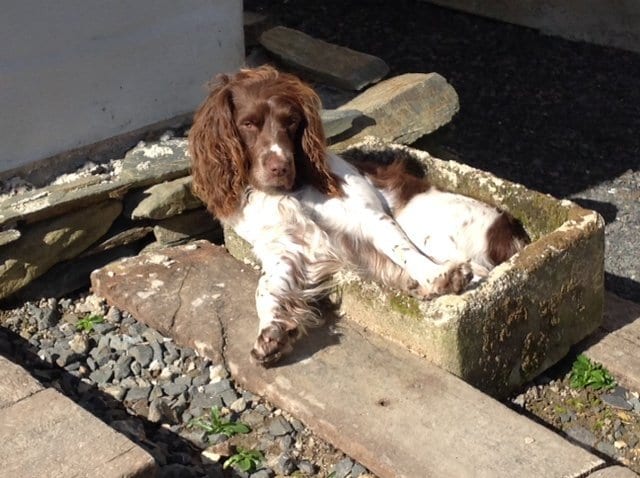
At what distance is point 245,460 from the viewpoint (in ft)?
11.8

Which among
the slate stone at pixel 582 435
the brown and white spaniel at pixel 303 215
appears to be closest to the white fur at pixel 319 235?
the brown and white spaniel at pixel 303 215

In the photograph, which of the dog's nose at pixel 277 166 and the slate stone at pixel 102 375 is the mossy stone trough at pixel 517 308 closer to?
the dog's nose at pixel 277 166

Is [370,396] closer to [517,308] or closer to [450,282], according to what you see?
[450,282]

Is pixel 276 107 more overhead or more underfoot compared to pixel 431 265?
more overhead

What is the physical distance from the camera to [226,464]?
3572mm

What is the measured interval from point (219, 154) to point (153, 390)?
954mm

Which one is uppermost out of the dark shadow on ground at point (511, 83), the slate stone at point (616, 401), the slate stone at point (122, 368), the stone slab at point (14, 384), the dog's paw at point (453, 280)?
the dog's paw at point (453, 280)

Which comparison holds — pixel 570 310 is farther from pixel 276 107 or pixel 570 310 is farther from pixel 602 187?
pixel 602 187

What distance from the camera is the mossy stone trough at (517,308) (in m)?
3.76

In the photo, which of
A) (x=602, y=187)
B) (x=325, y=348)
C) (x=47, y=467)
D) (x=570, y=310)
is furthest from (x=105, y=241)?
(x=602, y=187)

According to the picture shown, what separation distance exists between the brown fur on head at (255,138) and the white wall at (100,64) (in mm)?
767

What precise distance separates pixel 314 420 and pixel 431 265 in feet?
2.61

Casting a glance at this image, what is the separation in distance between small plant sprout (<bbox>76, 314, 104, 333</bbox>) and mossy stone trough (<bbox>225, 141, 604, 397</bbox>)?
43.3 inches

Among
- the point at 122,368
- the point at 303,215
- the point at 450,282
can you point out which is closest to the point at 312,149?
the point at 303,215
